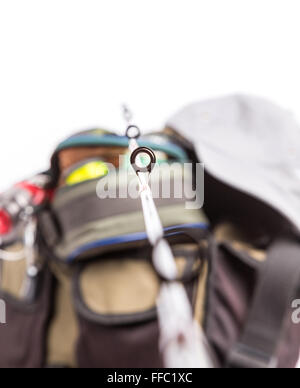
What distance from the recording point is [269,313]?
1.18ft

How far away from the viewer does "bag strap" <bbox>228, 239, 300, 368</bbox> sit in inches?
13.8

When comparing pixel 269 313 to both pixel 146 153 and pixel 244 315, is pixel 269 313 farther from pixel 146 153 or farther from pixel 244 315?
pixel 146 153

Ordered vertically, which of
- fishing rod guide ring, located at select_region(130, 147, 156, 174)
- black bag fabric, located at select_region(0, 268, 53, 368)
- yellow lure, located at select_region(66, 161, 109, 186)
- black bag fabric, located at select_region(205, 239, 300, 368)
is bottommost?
black bag fabric, located at select_region(0, 268, 53, 368)

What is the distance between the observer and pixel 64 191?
42cm

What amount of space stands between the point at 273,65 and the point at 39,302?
58 centimetres

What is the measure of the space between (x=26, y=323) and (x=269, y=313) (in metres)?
0.26

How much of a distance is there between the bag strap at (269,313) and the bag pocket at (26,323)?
0.21 m

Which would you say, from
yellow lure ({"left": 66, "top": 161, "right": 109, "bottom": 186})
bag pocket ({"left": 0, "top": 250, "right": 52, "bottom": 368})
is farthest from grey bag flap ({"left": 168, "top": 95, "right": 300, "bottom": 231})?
bag pocket ({"left": 0, "top": 250, "right": 52, "bottom": 368})

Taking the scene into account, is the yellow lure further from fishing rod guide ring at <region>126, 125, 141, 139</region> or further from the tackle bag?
fishing rod guide ring at <region>126, 125, 141, 139</region>

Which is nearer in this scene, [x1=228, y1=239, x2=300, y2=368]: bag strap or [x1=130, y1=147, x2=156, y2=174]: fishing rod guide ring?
[x1=130, y1=147, x2=156, y2=174]: fishing rod guide ring

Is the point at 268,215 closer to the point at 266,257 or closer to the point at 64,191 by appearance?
the point at 266,257

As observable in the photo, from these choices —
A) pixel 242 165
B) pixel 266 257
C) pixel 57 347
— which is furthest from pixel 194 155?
pixel 57 347

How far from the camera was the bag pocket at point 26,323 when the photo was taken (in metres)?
0.44

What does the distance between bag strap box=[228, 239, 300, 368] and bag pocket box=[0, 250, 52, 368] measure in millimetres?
214
